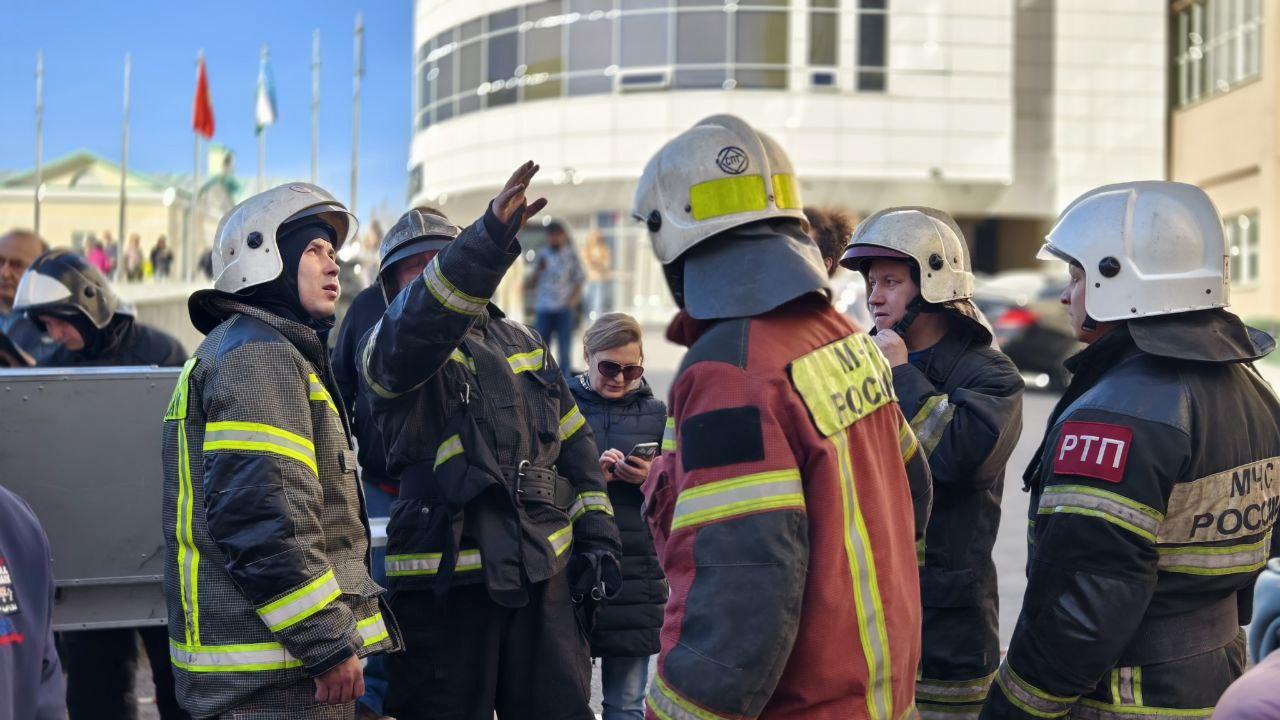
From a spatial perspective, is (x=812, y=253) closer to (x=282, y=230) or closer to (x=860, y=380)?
(x=860, y=380)

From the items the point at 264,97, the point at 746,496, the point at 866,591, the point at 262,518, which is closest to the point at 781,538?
the point at 746,496

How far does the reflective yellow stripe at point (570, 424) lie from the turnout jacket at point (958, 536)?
101cm

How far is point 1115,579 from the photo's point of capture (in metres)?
2.85

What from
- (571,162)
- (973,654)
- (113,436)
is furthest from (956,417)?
(571,162)

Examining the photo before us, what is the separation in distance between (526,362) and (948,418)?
126cm

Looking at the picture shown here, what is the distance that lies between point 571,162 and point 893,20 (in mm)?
9696

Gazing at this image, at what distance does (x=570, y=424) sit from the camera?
4172 mm

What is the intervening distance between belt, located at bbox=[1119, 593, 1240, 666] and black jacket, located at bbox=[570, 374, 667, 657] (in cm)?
197

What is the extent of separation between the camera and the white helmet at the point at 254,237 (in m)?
3.54

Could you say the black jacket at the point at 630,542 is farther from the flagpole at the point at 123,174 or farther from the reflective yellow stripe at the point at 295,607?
the flagpole at the point at 123,174

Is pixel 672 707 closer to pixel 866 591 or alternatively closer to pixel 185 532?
pixel 866 591

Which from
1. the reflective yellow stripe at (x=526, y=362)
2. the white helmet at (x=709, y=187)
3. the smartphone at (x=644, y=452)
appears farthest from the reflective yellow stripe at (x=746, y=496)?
the smartphone at (x=644, y=452)

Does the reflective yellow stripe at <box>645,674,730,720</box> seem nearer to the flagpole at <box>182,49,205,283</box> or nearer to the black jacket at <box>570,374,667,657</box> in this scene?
the black jacket at <box>570,374,667,657</box>

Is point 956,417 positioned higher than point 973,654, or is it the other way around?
point 956,417
